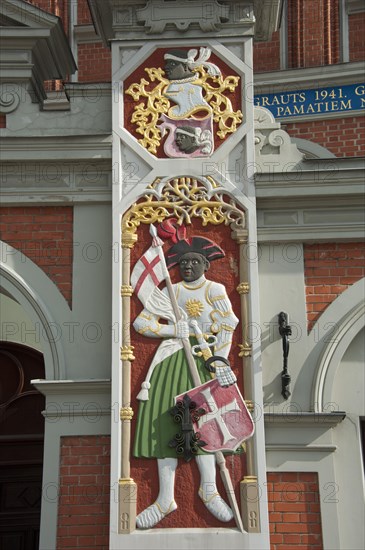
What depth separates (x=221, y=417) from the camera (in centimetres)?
836

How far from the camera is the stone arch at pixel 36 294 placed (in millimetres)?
8719

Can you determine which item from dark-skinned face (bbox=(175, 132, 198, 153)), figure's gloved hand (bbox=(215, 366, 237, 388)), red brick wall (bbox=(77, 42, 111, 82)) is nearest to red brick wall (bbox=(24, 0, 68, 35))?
red brick wall (bbox=(77, 42, 111, 82))

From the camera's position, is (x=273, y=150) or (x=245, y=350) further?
(x=273, y=150)

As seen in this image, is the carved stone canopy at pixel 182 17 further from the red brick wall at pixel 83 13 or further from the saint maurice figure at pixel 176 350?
the red brick wall at pixel 83 13

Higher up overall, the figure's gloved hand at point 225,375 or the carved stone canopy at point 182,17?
the carved stone canopy at point 182,17

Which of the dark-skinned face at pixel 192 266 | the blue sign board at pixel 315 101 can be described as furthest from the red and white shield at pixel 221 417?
the blue sign board at pixel 315 101

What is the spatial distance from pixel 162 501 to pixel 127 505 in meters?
0.27

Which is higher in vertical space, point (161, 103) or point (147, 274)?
point (161, 103)

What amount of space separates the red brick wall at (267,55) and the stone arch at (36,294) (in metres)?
5.99

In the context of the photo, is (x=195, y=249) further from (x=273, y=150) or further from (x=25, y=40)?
(x=25, y=40)

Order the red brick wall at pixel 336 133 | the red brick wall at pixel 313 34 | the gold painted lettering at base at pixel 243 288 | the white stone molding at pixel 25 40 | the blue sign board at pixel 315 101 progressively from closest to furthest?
1. the gold painted lettering at base at pixel 243 288
2. the white stone molding at pixel 25 40
3. the red brick wall at pixel 336 133
4. the blue sign board at pixel 315 101
5. the red brick wall at pixel 313 34

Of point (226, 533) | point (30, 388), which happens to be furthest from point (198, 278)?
point (30, 388)

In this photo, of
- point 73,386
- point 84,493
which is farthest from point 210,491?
point 73,386

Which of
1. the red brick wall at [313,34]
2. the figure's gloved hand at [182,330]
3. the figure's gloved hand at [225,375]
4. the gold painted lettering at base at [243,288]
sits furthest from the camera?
the red brick wall at [313,34]
